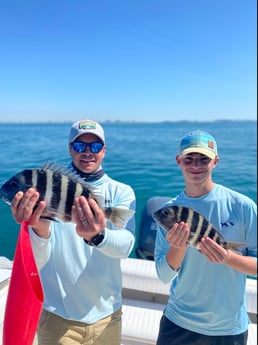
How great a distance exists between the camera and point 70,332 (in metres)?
1.97

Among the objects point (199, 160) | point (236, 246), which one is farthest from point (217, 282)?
point (199, 160)

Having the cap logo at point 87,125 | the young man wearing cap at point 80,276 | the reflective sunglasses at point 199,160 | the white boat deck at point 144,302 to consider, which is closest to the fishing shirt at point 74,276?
the young man wearing cap at point 80,276

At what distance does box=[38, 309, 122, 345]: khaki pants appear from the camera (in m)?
1.97

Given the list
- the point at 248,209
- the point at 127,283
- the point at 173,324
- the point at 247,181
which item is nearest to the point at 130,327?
the point at 127,283

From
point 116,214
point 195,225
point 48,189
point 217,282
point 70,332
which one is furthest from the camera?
point 217,282

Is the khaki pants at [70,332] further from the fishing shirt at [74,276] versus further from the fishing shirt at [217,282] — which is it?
the fishing shirt at [217,282]

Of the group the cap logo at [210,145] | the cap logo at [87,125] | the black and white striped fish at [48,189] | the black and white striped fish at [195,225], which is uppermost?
the cap logo at [87,125]

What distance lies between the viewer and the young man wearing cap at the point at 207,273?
204cm

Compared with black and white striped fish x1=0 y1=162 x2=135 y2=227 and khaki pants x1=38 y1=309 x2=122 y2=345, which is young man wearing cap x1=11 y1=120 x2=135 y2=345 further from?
black and white striped fish x1=0 y1=162 x2=135 y2=227

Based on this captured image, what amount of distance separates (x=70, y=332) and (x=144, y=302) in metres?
1.88

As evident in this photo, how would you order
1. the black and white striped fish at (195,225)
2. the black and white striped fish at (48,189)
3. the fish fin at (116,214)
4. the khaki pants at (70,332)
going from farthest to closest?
the khaki pants at (70,332) → the black and white striped fish at (195,225) → the fish fin at (116,214) → the black and white striped fish at (48,189)

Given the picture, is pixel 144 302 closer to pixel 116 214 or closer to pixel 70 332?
pixel 70 332

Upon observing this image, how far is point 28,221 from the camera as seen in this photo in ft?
4.96

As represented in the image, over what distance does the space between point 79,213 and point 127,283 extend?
2.45 meters
